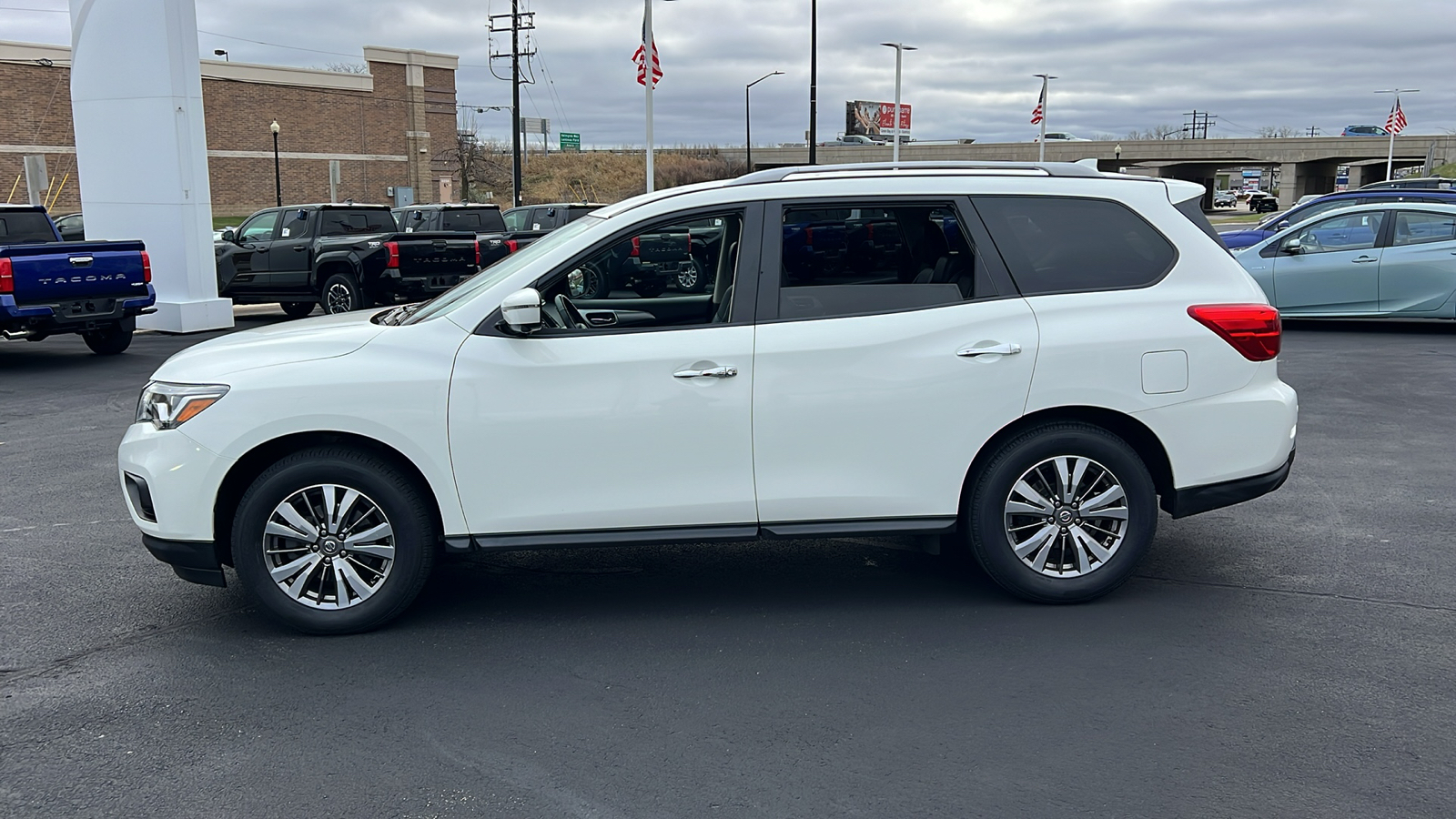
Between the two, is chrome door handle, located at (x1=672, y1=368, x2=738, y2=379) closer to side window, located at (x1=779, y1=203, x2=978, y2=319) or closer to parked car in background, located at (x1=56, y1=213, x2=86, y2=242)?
side window, located at (x1=779, y1=203, x2=978, y2=319)

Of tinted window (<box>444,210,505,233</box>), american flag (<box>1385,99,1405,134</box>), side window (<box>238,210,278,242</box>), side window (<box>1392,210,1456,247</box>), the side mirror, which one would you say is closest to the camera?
the side mirror

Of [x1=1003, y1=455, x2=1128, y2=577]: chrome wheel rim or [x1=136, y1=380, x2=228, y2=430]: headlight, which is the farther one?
[x1=1003, y1=455, x2=1128, y2=577]: chrome wheel rim

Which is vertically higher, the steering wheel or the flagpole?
Result: the flagpole

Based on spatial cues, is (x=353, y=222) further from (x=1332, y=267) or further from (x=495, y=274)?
(x=495, y=274)

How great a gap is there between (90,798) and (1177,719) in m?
3.58

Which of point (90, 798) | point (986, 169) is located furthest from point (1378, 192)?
point (90, 798)

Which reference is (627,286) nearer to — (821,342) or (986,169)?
(821,342)

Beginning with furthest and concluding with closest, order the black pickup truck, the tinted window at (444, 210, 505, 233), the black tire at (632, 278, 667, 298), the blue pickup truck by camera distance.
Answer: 1. the tinted window at (444, 210, 505, 233)
2. the black pickup truck
3. the blue pickup truck
4. the black tire at (632, 278, 667, 298)

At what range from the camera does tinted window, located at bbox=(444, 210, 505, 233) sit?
21703mm

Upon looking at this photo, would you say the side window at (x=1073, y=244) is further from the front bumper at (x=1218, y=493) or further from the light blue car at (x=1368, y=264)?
the light blue car at (x=1368, y=264)

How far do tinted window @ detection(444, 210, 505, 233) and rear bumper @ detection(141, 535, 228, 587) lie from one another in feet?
56.4

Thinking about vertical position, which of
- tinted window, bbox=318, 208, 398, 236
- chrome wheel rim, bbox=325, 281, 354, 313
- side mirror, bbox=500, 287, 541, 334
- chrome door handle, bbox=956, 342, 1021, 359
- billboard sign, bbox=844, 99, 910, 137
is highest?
billboard sign, bbox=844, 99, 910, 137

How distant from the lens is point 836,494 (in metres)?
5.05

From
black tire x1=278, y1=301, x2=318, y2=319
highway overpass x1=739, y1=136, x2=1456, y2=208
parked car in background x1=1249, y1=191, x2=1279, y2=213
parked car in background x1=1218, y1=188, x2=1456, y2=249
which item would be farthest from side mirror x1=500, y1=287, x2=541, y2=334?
parked car in background x1=1249, y1=191, x2=1279, y2=213
